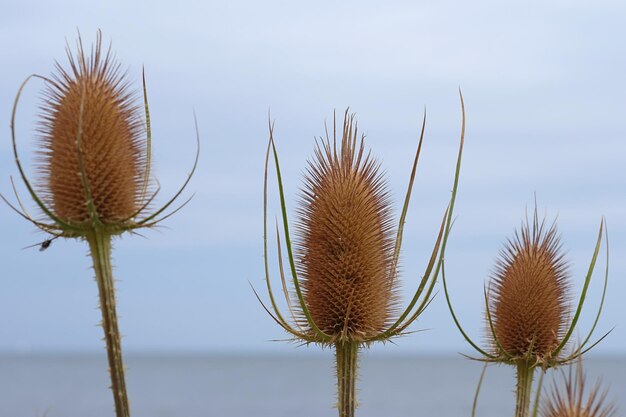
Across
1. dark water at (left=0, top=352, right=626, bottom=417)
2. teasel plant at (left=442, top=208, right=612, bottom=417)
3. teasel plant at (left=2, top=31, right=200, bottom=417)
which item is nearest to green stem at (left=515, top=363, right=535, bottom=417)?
teasel plant at (left=442, top=208, right=612, bottom=417)

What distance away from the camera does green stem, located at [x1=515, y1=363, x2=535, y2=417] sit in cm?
495

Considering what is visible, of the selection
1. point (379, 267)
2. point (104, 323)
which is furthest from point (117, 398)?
point (379, 267)

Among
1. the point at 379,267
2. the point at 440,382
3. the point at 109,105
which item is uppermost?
the point at 109,105

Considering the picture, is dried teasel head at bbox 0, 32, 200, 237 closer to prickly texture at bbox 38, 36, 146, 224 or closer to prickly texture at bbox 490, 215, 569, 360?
prickly texture at bbox 38, 36, 146, 224

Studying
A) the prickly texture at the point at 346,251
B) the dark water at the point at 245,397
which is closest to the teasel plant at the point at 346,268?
the prickly texture at the point at 346,251

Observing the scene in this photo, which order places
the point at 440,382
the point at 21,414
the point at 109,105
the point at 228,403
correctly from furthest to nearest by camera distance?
the point at 440,382 < the point at 228,403 < the point at 21,414 < the point at 109,105

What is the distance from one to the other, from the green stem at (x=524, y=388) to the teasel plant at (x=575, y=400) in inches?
80.2

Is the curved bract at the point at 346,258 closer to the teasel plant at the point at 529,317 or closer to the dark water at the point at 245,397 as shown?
the teasel plant at the point at 529,317

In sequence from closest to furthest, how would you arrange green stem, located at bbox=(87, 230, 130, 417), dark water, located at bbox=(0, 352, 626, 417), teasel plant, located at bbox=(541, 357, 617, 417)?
teasel plant, located at bbox=(541, 357, 617, 417) → green stem, located at bbox=(87, 230, 130, 417) → dark water, located at bbox=(0, 352, 626, 417)

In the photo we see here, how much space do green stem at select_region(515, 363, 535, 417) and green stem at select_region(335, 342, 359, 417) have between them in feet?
3.12

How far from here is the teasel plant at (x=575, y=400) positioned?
281 centimetres

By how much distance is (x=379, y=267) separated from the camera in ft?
15.3

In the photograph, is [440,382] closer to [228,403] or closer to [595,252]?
[228,403]

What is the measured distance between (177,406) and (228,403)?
3.49 meters
